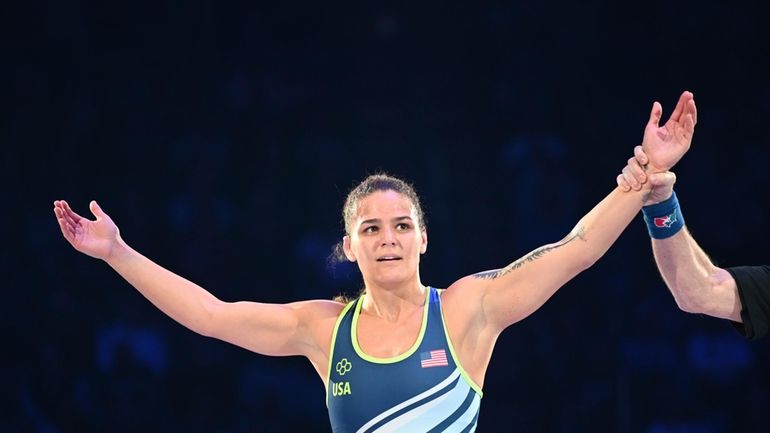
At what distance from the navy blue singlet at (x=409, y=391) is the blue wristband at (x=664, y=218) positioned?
30.6 inches

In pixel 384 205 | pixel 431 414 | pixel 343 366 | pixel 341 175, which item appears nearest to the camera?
pixel 431 414

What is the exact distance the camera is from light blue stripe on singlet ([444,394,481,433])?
2.82 metres

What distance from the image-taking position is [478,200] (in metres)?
4.82

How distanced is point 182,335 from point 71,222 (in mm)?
1687

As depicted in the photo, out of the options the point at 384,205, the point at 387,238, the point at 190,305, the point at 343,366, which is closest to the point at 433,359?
the point at 343,366

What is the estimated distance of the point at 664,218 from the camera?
3111 mm

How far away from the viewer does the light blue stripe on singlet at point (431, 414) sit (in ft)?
9.21

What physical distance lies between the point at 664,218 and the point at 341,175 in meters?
2.01

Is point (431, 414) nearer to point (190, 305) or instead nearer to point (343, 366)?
point (343, 366)

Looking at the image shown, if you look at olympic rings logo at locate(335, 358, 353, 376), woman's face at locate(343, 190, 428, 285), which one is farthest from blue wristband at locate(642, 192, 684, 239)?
olympic rings logo at locate(335, 358, 353, 376)

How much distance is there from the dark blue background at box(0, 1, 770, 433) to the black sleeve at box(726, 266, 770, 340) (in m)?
1.47

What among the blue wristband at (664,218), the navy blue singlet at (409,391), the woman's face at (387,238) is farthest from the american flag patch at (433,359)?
the blue wristband at (664,218)

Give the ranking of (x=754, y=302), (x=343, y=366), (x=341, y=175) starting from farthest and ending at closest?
(x=341, y=175)
(x=754, y=302)
(x=343, y=366)

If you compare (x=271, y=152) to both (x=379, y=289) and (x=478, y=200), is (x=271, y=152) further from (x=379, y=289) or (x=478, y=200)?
(x=379, y=289)
